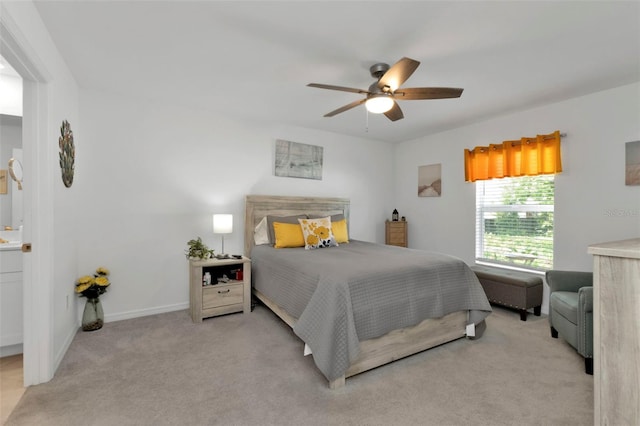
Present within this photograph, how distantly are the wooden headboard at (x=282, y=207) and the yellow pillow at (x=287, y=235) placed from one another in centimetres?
38

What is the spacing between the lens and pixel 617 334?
1073 millimetres

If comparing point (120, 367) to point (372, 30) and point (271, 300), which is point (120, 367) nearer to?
point (271, 300)

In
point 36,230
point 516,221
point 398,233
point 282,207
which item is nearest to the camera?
point 36,230

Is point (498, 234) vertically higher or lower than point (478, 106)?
lower

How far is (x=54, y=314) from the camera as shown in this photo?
2.12 m

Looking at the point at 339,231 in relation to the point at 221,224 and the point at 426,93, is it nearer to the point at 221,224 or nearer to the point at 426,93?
the point at 221,224

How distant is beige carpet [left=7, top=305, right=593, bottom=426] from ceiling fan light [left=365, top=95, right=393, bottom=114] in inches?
80.1

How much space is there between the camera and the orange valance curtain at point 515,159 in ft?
10.6

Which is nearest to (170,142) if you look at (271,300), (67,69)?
(67,69)

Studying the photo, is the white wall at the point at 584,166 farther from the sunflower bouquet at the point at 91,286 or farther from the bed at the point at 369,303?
the sunflower bouquet at the point at 91,286

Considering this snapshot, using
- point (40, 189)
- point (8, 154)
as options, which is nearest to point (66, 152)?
point (40, 189)

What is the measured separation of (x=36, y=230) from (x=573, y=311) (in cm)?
391

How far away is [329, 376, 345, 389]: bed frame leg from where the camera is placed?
1.89m

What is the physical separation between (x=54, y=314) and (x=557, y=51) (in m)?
4.24
